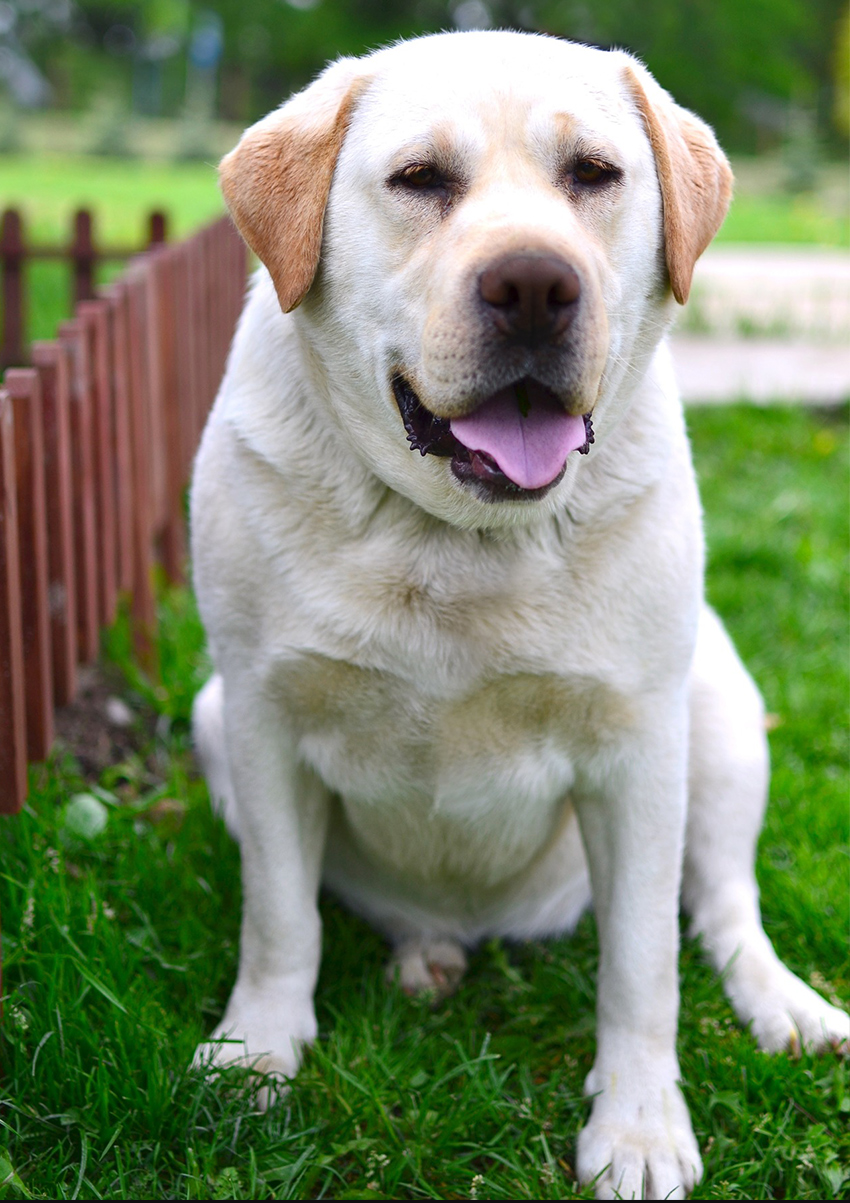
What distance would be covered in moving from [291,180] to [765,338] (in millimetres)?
6804

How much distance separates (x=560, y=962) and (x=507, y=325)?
5.15 feet

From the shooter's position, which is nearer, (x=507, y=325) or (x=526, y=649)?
(x=507, y=325)

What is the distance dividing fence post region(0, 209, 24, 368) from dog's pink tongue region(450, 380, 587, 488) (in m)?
5.79

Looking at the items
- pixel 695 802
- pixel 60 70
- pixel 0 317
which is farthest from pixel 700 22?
pixel 695 802

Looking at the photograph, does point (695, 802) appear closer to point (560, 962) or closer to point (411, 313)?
point (560, 962)

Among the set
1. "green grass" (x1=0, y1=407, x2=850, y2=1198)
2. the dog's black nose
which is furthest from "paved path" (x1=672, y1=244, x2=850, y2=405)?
the dog's black nose

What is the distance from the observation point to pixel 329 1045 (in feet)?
8.28

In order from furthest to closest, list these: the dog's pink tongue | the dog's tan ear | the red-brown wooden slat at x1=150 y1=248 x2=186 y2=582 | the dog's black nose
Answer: the red-brown wooden slat at x1=150 y1=248 x2=186 y2=582 < the dog's tan ear < the dog's pink tongue < the dog's black nose

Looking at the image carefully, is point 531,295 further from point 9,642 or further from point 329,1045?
point 329,1045

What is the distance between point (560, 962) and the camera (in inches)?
112

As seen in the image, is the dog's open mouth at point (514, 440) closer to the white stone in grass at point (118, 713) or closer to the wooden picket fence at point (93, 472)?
the wooden picket fence at point (93, 472)

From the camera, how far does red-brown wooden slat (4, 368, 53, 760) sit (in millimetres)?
2688

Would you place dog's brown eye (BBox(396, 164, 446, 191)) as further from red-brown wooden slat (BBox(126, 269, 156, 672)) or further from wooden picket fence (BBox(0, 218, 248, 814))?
red-brown wooden slat (BBox(126, 269, 156, 672))

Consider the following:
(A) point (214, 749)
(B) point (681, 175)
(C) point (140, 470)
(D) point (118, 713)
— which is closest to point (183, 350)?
(C) point (140, 470)
